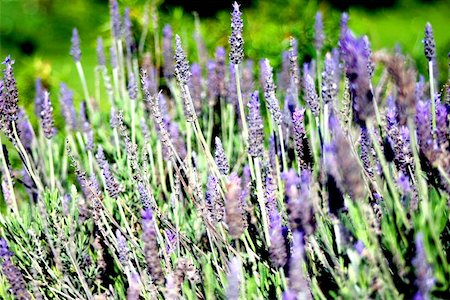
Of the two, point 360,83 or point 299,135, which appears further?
point 299,135

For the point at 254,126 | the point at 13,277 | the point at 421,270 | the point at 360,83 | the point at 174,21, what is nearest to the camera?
the point at 421,270

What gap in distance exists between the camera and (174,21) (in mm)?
3643

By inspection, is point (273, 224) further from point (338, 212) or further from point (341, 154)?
point (341, 154)

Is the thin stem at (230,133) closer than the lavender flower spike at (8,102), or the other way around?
the lavender flower spike at (8,102)

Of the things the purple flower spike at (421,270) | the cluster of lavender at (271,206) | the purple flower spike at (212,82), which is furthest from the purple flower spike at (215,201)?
the purple flower spike at (212,82)

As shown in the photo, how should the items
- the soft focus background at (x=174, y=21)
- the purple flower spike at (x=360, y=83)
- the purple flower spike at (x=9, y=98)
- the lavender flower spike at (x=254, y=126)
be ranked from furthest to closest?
1. the soft focus background at (x=174, y=21)
2. the purple flower spike at (x=9, y=98)
3. the lavender flower spike at (x=254, y=126)
4. the purple flower spike at (x=360, y=83)

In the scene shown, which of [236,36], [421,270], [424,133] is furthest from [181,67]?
[421,270]

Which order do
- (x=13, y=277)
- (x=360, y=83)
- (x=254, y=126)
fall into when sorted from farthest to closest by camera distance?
(x=13, y=277), (x=254, y=126), (x=360, y=83)

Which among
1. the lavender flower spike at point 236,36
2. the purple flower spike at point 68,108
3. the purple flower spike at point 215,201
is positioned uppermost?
the lavender flower spike at point 236,36

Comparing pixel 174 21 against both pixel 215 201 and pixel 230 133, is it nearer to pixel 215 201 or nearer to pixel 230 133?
pixel 230 133

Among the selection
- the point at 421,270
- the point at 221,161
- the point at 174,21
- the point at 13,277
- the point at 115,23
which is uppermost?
the point at 174,21

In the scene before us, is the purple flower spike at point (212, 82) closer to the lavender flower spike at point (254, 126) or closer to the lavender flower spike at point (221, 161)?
the lavender flower spike at point (221, 161)

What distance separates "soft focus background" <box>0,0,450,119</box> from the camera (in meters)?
3.61

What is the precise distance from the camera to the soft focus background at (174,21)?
3.61 meters
